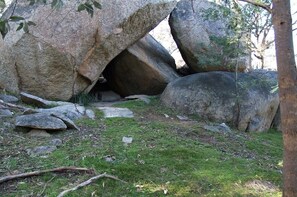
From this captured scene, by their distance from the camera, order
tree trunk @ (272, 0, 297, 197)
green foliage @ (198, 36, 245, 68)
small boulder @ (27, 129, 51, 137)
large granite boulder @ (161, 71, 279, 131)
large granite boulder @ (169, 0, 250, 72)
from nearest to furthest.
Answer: tree trunk @ (272, 0, 297, 197)
small boulder @ (27, 129, 51, 137)
green foliage @ (198, 36, 245, 68)
large granite boulder @ (161, 71, 279, 131)
large granite boulder @ (169, 0, 250, 72)

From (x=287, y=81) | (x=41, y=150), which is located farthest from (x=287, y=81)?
(x=41, y=150)

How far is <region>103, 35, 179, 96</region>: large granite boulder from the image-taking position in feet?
Result: 33.4

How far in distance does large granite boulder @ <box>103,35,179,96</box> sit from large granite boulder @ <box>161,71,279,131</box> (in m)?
1.01

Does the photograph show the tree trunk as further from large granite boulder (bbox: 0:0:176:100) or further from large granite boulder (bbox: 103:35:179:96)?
large granite boulder (bbox: 103:35:179:96)

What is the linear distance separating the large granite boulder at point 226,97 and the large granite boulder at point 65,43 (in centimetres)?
176

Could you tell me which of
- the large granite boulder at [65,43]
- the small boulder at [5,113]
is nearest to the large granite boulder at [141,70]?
the large granite boulder at [65,43]

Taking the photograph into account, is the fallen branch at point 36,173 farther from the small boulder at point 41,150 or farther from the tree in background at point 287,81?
the tree in background at point 287,81

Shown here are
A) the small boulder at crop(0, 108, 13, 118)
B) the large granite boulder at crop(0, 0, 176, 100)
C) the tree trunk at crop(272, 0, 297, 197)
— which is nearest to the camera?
the tree trunk at crop(272, 0, 297, 197)

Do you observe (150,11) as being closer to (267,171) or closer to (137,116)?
(137,116)

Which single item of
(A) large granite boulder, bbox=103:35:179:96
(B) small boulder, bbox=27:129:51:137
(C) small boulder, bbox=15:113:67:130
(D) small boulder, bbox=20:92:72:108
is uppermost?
(A) large granite boulder, bbox=103:35:179:96

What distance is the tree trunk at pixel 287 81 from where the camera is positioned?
9.89 feet

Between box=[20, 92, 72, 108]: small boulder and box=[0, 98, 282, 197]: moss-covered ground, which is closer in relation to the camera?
box=[0, 98, 282, 197]: moss-covered ground

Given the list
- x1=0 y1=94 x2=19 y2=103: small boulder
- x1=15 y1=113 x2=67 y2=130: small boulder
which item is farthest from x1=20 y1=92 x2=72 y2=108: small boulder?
x1=15 y1=113 x2=67 y2=130: small boulder

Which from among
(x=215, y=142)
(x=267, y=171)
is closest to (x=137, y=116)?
(x=215, y=142)
